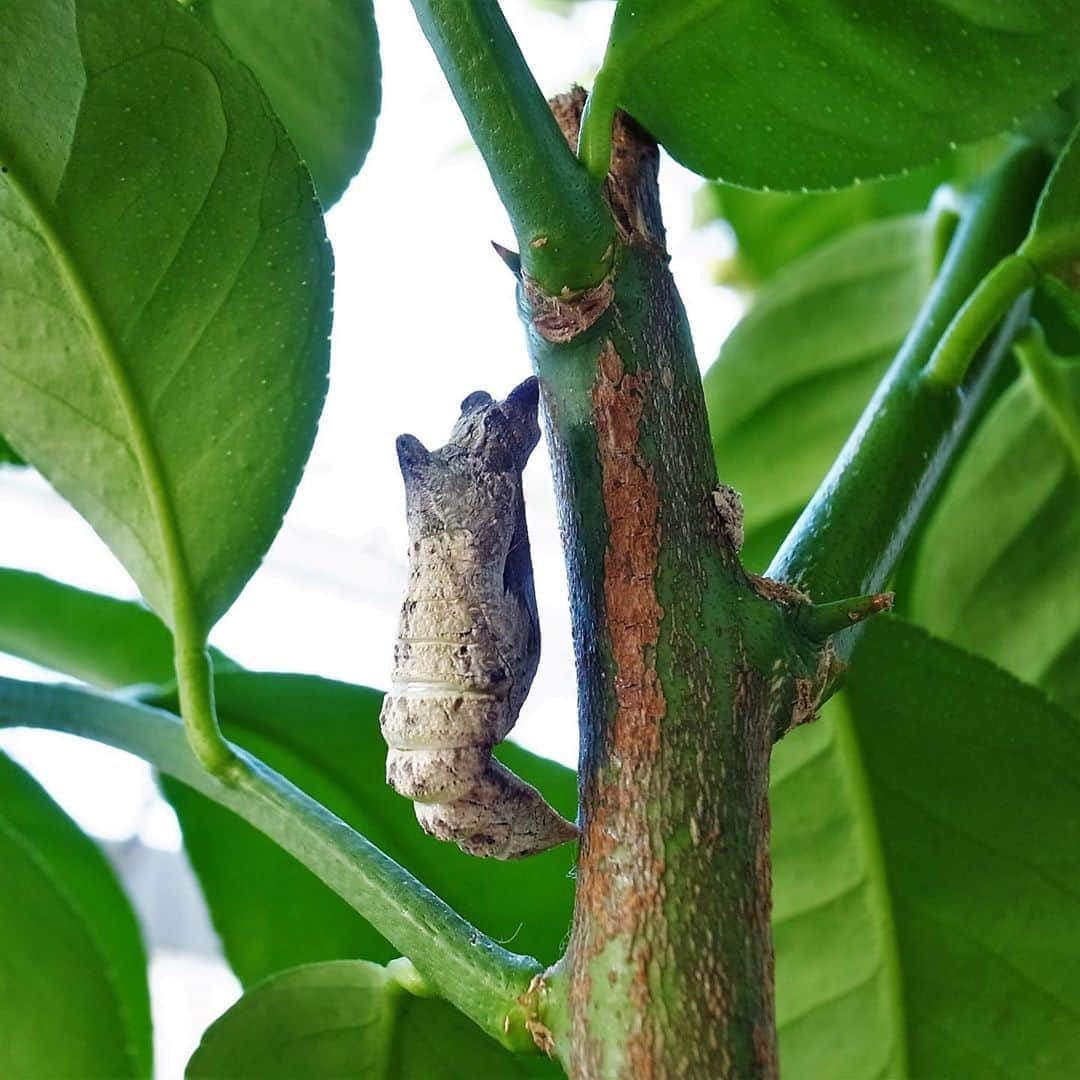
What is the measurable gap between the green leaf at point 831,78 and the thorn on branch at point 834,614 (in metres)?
0.17

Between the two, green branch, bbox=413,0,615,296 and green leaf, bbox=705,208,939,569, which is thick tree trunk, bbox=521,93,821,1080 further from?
green leaf, bbox=705,208,939,569

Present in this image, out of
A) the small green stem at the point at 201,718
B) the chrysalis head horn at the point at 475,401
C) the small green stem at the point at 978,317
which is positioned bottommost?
the small green stem at the point at 201,718

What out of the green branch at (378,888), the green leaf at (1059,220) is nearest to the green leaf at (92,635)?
the green branch at (378,888)

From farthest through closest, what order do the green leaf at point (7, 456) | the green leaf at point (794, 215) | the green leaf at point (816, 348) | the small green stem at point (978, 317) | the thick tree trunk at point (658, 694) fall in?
the green leaf at point (794, 215) < the green leaf at point (816, 348) < the green leaf at point (7, 456) < the small green stem at point (978, 317) < the thick tree trunk at point (658, 694)

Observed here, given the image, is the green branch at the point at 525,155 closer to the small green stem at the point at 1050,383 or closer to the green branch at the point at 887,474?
the green branch at the point at 887,474

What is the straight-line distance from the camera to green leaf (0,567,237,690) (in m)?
0.60

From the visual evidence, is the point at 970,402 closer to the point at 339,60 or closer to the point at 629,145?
the point at 629,145

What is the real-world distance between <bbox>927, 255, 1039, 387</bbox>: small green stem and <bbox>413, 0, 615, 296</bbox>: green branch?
151 mm

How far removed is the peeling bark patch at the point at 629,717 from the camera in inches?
11.9

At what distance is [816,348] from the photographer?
70 cm

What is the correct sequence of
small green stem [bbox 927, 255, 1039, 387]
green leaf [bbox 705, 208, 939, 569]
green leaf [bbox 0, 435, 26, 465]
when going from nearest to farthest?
small green stem [bbox 927, 255, 1039, 387], green leaf [bbox 0, 435, 26, 465], green leaf [bbox 705, 208, 939, 569]

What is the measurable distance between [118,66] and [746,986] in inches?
11.6

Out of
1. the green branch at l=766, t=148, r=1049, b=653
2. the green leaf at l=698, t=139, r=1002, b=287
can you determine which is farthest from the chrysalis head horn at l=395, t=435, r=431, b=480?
the green leaf at l=698, t=139, r=1002, b=287

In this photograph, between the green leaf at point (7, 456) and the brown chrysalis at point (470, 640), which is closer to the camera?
the brown chrysalis at point (470, 640)
